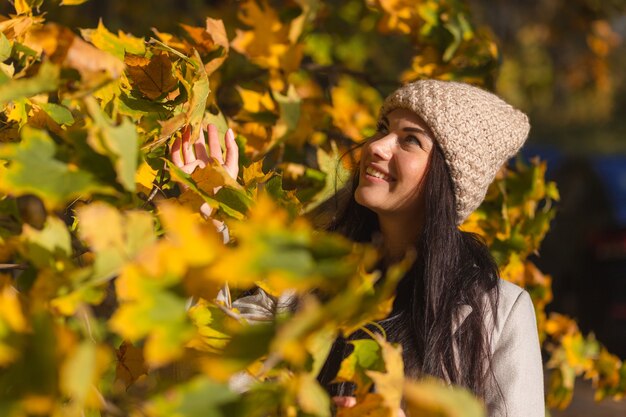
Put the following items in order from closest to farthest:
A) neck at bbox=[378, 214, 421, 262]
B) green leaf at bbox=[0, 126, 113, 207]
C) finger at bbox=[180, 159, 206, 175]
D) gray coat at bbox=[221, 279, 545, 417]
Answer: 1. green leaf at bbox=[0, 126, 113, 207]
2. finger at bbox=[180, 159, 206, 175]
3. gray coat at bbox=[221, 279, 545, 417]
4. neck at bbox=[378, 214, 421, 262]

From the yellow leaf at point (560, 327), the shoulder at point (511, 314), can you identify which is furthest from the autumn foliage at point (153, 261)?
the yellow leaf at point (560, 327)

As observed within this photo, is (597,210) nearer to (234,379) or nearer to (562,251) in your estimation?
(562,251)

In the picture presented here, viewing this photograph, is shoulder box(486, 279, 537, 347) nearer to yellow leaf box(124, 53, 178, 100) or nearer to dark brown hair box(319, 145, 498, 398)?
dark brown hair box(319, 145, 498, 398)

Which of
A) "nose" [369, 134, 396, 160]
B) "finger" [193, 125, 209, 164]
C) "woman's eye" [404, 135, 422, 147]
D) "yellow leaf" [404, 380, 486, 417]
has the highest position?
"yellow leaf" [404, 380, 486, 417]

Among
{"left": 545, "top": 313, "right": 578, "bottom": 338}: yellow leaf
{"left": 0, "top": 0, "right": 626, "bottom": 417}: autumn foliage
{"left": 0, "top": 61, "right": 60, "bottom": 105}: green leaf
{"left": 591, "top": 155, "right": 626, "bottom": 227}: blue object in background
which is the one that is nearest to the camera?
{"left": 0, "top": 0, "right": 626, "bottom": 417}: autumn foliage

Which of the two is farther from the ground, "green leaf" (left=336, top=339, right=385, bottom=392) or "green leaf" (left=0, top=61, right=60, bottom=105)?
"green leaf" (left=0, top=61, right=60, bottom=105)

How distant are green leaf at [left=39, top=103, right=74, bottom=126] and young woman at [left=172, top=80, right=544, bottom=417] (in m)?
0.62

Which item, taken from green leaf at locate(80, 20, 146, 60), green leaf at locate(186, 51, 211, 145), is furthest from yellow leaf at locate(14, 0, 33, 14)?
green leaf at locate(186, 51, 211, 145)

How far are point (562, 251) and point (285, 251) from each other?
547cm

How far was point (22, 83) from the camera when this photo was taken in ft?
3.12

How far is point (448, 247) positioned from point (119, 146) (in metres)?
1.07

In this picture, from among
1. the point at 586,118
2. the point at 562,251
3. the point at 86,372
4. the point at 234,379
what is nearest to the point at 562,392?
the point at 234,379

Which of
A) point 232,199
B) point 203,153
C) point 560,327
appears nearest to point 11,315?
point 232,199

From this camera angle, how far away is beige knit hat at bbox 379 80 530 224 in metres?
1.81
